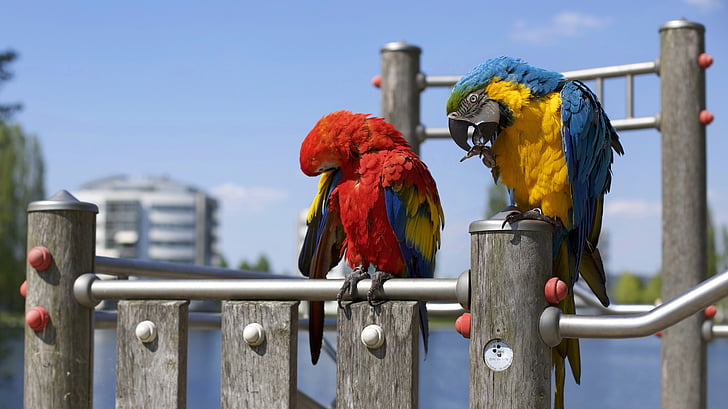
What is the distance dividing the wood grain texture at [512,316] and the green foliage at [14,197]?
26317 millimetres

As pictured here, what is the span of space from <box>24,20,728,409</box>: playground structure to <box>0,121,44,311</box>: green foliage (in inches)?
1005

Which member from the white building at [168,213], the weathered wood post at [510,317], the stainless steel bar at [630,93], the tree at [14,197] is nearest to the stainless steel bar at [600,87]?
the stainless steel bar at [630,93]

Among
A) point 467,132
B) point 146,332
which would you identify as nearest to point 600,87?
point 467,132

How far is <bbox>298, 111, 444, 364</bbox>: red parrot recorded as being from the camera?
216 cm

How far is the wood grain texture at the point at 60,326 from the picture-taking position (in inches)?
74.8

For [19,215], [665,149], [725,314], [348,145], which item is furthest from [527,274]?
[725,314]

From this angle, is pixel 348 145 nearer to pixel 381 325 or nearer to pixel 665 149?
pixel 381 325

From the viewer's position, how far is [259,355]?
5.49 feet

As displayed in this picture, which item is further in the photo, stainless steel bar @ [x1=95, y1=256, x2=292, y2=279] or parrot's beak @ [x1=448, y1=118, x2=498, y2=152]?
stainless steel bar @ [x1=95, y1=256, x2=292, y2=279]

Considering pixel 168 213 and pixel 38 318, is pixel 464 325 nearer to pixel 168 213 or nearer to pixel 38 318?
pixel 38 318

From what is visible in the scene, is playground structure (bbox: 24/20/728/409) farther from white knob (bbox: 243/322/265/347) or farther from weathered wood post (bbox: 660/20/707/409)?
weathered wood post (bbox: 660/20/707/409)

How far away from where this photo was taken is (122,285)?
181 centimetres

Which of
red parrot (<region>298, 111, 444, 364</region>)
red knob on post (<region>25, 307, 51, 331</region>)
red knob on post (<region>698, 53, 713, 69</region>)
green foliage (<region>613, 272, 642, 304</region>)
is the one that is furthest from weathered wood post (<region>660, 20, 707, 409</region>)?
green foliage (<region>613, 272, 642, 304</region>)

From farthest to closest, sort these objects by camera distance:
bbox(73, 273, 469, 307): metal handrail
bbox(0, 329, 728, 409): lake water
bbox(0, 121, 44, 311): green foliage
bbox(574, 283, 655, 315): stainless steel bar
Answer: bbox(0, 121, 44, 311): green foliage → bbox(0, 329, 728, 409): lake water → bbox(574, 283, 655, 315): stainless steel bar → bbox(73, 273, 469, 307): metal handrail
